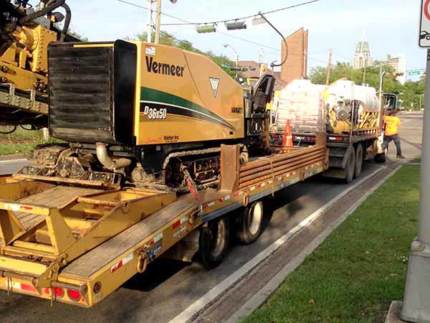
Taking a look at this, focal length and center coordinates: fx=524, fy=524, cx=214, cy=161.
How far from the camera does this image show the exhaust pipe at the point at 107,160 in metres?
6.45

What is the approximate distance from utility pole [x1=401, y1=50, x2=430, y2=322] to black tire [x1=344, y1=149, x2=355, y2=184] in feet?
32.3

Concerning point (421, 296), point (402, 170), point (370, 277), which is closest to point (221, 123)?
point (370, 277)

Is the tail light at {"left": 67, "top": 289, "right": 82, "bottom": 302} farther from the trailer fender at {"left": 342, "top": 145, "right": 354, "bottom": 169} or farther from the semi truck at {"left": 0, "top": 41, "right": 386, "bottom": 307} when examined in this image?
the trailer fender at {"left": 342, "top": 145, "right": 354, "bottom": 169}

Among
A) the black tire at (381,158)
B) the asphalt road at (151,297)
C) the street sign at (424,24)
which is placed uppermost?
the street sign at (424,24)

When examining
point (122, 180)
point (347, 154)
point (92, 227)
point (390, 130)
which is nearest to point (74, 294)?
point (92, 227)

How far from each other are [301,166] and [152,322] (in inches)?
233

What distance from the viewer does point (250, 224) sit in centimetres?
817

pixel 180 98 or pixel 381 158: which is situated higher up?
pixel 180 98

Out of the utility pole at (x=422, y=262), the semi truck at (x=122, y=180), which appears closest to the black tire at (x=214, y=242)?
the semi truck at (x=122, y=180)

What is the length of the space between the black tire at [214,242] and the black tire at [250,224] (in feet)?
1.62

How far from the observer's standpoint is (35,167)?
704 cm

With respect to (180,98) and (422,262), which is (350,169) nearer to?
(180,98)

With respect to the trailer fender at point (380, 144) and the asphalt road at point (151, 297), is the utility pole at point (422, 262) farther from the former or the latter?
the trailer fender at point (380, 144)

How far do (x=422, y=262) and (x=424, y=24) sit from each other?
2.00 metres
